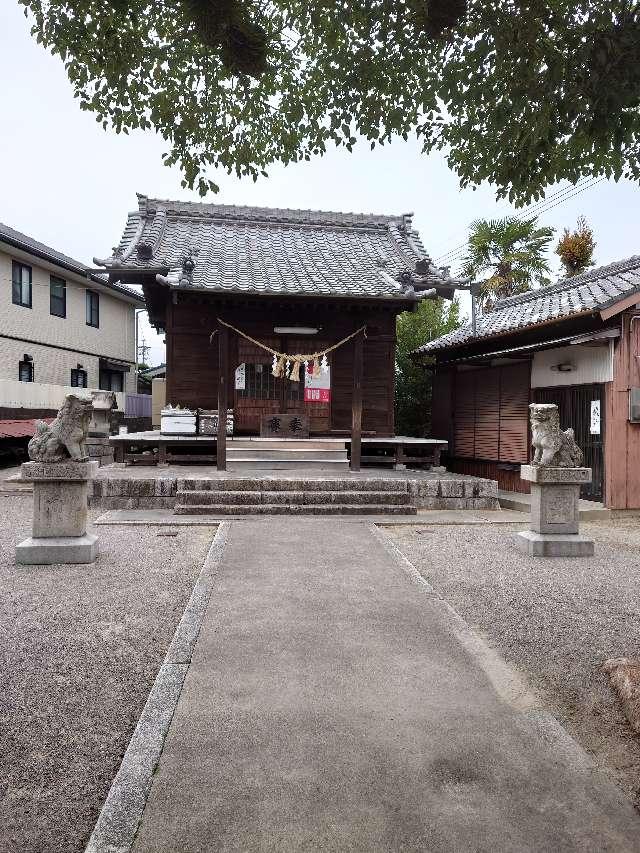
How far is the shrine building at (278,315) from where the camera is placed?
12.0m

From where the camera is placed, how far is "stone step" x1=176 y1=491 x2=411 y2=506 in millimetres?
9883

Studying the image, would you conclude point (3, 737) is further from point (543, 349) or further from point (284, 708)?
point (543, 349)

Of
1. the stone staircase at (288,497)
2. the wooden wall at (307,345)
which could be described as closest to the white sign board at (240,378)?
the wooden wall at (307,345)

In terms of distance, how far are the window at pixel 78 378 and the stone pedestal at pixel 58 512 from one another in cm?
1797

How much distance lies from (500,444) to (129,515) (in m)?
9.29

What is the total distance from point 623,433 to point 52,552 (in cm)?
1011

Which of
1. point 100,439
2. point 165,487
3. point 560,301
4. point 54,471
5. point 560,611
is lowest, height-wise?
point 560,611

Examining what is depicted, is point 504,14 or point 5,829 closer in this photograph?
point 5,829

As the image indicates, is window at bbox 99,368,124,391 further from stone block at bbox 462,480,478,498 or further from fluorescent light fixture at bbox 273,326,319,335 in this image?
stone block at bbox 462,480,478,498

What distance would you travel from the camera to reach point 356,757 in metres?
2.69

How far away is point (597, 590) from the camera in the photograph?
5703 millimetres

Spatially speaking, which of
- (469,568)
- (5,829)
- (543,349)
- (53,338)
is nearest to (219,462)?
(469,568)

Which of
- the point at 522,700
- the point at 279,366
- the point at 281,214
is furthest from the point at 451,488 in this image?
the point at 281,214

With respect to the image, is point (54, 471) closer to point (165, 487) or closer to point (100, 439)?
point (165, 487)
